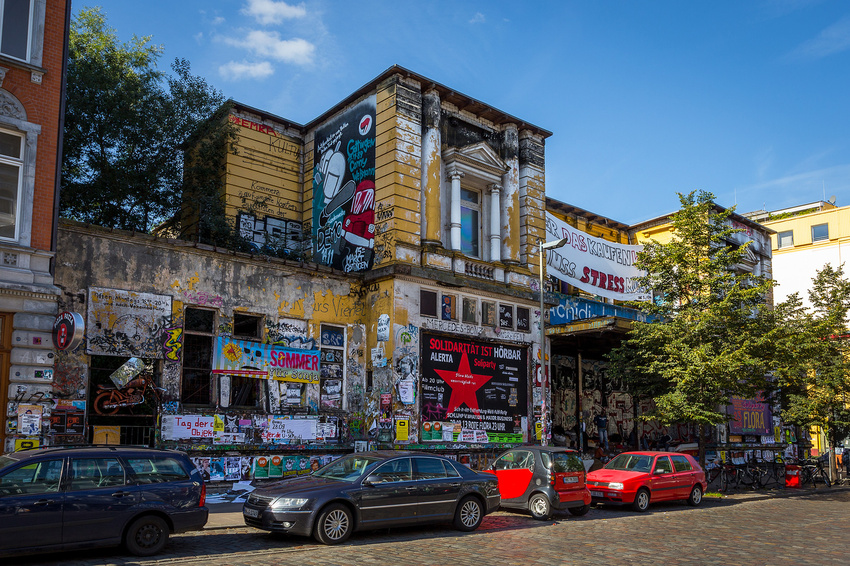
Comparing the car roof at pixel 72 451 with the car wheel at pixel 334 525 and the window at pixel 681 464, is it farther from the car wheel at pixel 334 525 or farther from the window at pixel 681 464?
the window at pixel 681 464

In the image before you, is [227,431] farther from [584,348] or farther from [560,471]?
[584,348]

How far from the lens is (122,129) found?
74.3 ft

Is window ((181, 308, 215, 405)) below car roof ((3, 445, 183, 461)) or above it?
above

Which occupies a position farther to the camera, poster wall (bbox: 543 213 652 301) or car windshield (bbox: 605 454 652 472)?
poster wall (bbox: 543 213 652 301)

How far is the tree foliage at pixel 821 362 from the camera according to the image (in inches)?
1029

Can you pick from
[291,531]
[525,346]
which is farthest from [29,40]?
[525,346]

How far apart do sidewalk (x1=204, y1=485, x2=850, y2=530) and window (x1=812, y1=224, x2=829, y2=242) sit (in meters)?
35.1

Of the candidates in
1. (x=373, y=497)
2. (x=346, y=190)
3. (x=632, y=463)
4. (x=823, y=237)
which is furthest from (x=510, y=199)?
(x=823, y=237)

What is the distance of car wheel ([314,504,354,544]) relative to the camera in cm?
1160

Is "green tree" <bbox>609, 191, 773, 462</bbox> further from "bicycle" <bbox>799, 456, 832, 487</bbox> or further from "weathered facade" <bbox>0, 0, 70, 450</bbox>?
"weathered facade" <bbox>0, 0, 70, 450</bbox>

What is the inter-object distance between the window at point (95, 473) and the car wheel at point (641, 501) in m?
12.8

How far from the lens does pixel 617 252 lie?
2848 cm

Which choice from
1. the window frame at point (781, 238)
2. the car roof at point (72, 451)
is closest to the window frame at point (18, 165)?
the car roof at point (72, 451)

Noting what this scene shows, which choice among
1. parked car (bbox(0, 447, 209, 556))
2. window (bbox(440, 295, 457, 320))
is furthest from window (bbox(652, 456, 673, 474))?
parked car (bbox(0, 447, 209, 556))
